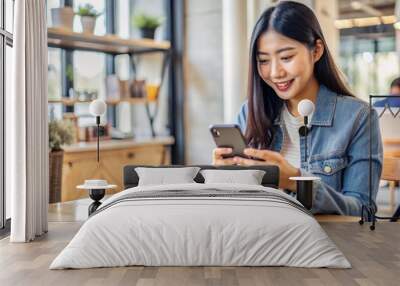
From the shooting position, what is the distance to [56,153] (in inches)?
259

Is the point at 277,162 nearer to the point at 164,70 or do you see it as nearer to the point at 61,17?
the point at 164,70

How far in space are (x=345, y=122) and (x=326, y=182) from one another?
0.57m

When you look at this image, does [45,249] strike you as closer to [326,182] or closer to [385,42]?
[326,182]

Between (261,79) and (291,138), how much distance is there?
2.19 ft

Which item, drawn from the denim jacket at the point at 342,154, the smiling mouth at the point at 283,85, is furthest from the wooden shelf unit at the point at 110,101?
the denim jacket at the point at 342,154

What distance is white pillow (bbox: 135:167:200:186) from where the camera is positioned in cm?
565

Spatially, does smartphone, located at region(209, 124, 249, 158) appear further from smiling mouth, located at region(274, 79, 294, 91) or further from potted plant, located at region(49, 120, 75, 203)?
potted plant, located at region(49, 120, 75, 203)

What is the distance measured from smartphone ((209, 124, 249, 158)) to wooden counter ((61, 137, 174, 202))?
122cm

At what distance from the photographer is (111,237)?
4.19 metres

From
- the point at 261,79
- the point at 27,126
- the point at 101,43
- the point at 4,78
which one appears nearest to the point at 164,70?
the point at 101,43

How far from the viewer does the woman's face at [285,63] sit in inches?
250

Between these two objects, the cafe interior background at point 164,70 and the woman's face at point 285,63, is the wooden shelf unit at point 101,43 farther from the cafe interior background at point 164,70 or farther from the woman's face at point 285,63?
the woman's face at point 285,63

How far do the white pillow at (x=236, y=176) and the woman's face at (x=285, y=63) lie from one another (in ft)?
3.63

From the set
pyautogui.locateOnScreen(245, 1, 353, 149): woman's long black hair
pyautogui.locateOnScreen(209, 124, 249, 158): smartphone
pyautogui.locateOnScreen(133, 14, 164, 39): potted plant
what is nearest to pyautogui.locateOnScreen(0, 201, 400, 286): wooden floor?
pyautogui.locateOnScreen(209, 124, 249, 158): smartphone
